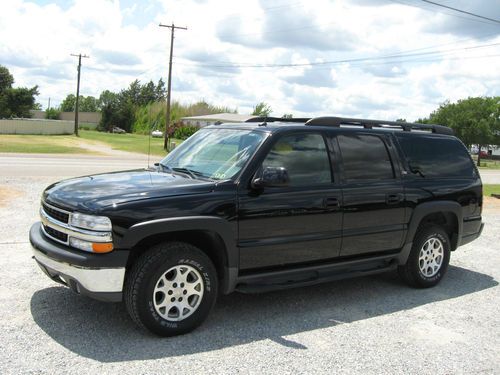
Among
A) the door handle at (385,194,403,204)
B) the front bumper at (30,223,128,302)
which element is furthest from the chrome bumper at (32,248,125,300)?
the door handle at (385,194,403,204)

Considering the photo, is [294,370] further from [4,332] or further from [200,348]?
[4,332]

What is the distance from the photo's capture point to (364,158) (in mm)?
5723

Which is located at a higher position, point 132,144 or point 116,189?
point 116,189

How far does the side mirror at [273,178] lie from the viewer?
15.2 feet

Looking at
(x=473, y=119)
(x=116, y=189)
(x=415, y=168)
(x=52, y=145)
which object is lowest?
(x=52, y=145)

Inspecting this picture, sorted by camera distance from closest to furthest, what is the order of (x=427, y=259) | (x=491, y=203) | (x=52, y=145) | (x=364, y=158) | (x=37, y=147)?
(x=364, y=158) < (x=427, y=259) < (x=491, y=203) < (x=37, y=147) < (x=52, y=145)

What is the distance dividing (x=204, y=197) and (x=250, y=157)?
64 centimetres

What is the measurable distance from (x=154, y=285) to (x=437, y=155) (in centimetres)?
390

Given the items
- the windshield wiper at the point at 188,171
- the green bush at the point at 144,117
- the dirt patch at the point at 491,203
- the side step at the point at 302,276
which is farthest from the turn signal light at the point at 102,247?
the green bush at the point at 144,117

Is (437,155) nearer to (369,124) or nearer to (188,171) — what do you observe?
(369,124)

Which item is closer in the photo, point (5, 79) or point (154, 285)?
point (154, 285)

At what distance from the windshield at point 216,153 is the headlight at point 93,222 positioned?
1.13 meters

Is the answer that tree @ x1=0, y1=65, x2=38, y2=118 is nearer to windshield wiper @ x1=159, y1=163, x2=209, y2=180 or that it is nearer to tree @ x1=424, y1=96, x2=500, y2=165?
tree @ x1=424, y1=96, x2=500, y2=165

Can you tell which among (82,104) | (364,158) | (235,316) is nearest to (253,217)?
(235,316)
